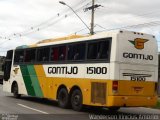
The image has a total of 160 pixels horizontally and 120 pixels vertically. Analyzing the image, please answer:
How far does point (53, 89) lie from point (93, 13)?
781 inches

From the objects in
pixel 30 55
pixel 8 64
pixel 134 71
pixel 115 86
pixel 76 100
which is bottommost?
pixel 76 100

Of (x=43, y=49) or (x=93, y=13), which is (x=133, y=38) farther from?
(x=93, y=13)

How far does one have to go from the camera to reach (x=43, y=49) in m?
23.1

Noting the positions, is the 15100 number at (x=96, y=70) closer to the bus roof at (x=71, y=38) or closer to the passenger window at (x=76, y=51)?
the passenger window at (x=76, y=51)

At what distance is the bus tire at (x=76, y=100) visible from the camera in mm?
19405

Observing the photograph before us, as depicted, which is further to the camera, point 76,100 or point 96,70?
point 76,100

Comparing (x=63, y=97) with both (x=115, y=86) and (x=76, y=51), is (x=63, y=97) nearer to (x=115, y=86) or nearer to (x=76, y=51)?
(x=76, y=51)

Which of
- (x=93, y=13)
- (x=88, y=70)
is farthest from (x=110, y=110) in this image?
(x=93, y=13)

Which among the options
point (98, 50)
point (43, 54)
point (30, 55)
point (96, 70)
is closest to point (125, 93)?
point (96, 70)

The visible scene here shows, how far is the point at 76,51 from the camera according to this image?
→ 65.9 ft

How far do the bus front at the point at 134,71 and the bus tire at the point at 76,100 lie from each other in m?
2.35

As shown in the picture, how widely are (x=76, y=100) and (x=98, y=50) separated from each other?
260 centimetres

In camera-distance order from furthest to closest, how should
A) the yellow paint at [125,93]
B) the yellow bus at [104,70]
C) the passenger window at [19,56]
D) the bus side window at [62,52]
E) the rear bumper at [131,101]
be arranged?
the passenger window at [19,56], the bus side window at [62,52], the yellow bus at [104,70], the yellow paint at [125,93], the rear bumper at [131,101]

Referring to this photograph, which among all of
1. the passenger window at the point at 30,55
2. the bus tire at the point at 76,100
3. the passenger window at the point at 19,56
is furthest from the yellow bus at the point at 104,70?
the passenger window at the point at 19,56
